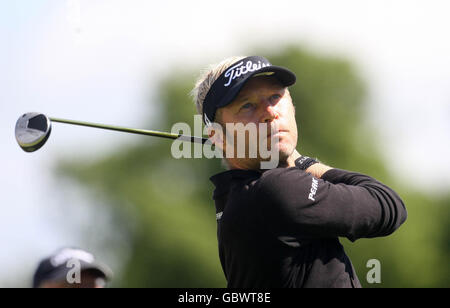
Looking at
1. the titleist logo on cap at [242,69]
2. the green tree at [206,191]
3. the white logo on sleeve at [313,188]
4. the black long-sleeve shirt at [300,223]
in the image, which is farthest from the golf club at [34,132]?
the green tree at [206,191]

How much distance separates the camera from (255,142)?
4.06 m

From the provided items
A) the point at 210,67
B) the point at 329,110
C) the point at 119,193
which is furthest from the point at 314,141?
the point at 210,67

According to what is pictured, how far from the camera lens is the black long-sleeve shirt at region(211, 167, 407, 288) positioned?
3.77 m

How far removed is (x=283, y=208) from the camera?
3.78m

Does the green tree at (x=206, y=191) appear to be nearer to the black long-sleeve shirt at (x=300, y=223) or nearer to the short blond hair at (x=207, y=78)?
the short blond hair at (x=207, y=78)

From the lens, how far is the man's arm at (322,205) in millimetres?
3762

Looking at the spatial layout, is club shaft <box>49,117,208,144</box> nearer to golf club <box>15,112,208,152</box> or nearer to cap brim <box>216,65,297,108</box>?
golf club <box>15,112,208,152</box>

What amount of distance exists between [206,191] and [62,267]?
18150mm

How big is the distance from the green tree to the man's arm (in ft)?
54.6
